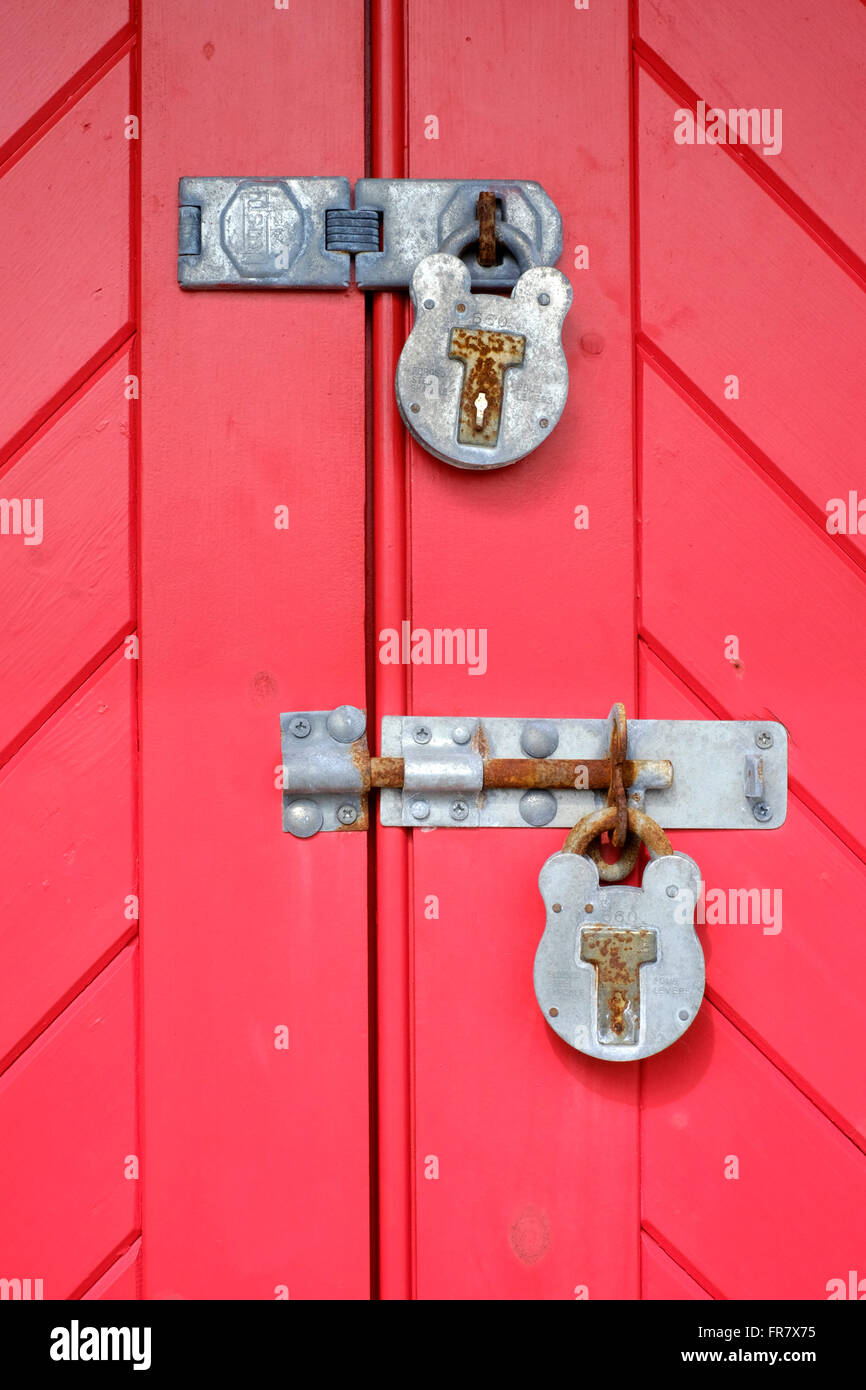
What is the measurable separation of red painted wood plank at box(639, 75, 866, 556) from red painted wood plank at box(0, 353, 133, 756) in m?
0.53

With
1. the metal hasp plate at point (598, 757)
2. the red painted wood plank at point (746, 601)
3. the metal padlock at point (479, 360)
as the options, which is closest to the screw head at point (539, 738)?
the metal hasp plate at point (598, 757)

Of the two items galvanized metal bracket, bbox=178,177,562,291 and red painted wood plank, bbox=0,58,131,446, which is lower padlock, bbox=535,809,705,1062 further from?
red painted wood plank, bbox=0,58,131,446

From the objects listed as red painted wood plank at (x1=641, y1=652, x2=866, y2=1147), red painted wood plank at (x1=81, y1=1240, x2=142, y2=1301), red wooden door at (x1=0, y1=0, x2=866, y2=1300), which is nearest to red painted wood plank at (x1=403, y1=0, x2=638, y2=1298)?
red wooden door at (x1=0, y1=0, x2=866, y2=1300)

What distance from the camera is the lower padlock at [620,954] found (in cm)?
91

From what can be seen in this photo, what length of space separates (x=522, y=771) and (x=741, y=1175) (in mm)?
441

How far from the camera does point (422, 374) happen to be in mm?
929

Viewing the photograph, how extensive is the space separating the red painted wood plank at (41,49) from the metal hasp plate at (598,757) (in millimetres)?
669

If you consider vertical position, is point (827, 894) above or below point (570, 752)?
below

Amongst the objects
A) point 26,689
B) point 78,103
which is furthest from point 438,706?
point 78,103

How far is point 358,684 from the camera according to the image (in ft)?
3.17

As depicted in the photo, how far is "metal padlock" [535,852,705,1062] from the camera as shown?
914 millimetres
